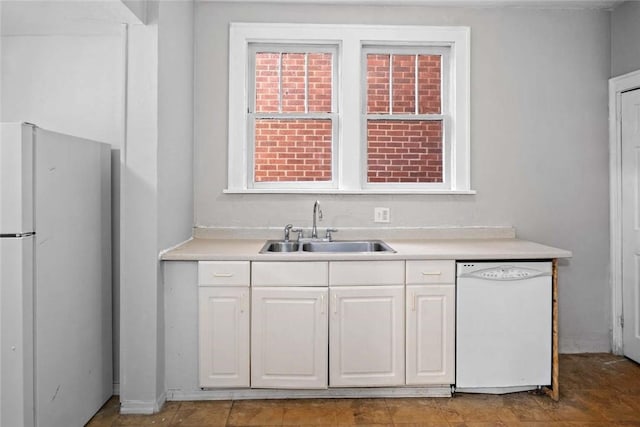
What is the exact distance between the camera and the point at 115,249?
292 centimetres

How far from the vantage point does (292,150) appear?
358 centimetres

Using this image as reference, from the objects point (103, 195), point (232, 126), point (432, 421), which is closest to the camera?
point (432, 421)

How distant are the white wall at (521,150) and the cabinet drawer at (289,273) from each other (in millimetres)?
762

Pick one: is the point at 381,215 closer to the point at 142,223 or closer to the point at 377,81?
the point at 377,81

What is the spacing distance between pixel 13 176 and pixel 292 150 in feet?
6.30

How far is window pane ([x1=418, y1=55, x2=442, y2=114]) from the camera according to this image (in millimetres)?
3605

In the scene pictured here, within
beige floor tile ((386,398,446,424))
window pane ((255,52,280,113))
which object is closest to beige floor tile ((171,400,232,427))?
beige floor tile ((386,398,446,424))

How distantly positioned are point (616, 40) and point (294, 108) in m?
2.36

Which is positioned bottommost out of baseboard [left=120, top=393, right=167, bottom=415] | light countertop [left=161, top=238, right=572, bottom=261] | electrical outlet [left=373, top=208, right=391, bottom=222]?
baseboard [left=120, top=393, right=167, bottom=415]

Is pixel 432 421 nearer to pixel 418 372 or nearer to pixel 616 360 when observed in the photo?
pixel 418 372

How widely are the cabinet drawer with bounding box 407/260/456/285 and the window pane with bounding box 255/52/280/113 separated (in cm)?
156

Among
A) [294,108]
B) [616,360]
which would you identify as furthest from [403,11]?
[616,360]

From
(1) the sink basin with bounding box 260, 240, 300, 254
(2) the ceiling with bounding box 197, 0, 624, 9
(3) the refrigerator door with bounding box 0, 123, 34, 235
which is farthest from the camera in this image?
(2) the ceiling with bounding box 197, 0, 624, 9

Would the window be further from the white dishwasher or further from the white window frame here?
the white dishwasher
